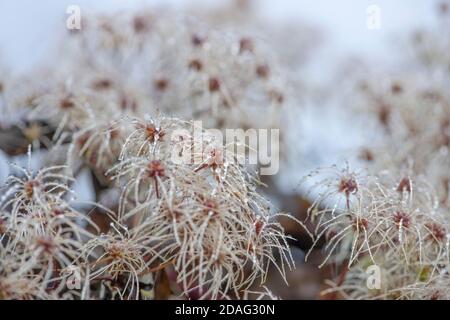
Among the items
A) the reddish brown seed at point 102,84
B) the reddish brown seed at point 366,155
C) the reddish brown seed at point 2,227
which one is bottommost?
the reddish brown seed at point 2,227

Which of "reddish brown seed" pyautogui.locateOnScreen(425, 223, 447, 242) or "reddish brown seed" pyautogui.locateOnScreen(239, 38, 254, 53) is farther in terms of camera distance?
"reddish brown seed" pyautogui.locateOnScreen(239, 38, 254, 53)

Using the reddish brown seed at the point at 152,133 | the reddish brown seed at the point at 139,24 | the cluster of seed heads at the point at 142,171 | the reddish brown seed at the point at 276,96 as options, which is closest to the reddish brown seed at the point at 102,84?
the cluster of seed heads at the point at 142,171

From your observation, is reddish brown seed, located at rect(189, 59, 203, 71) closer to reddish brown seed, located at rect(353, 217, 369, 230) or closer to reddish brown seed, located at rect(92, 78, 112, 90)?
reddish brown seed, located at rect(92, 78, 112, 90)

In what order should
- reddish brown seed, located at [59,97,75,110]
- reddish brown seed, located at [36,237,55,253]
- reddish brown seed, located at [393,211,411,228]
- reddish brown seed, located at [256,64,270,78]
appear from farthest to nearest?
1. reddish brown seed, located at [256,64,270,78]
2. reddish brown seed, located at [59,97,75,110]
3. reddish brown seed, located at [393,211,411,228]
4. reddish brown seed, located at [36,237,55,253]

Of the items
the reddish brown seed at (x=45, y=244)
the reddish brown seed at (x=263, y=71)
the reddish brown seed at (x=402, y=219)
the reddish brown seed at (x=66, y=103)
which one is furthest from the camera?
the reddish brown seed at (x=263, y=71)

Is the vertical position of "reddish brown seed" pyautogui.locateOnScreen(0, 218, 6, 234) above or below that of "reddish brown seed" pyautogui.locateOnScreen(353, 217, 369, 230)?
below

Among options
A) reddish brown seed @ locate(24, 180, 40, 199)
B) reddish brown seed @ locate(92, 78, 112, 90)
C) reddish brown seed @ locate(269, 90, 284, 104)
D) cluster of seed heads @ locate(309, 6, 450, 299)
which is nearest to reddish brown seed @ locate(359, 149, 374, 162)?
cluster of seed heads @ locate(309, 6, 450, 299)

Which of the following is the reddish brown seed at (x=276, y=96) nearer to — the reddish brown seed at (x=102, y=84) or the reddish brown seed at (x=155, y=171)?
the reddish brown seed at (x=102, y=84)
